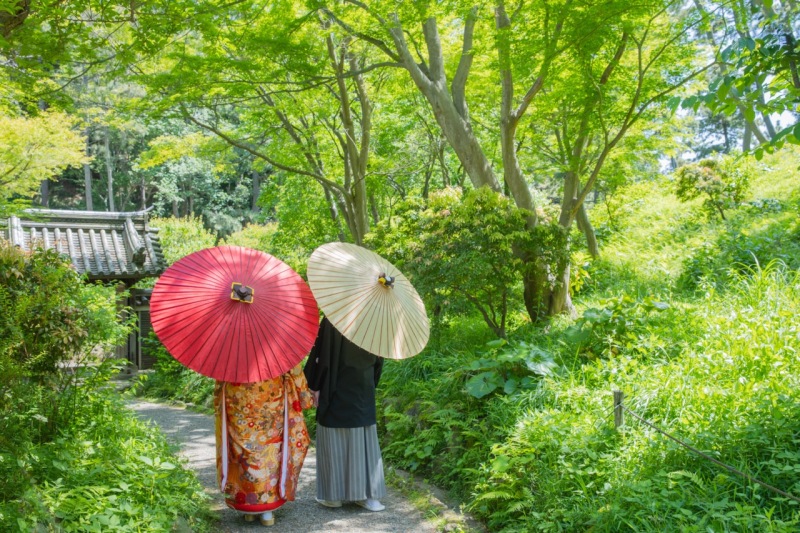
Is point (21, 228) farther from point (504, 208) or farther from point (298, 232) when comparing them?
point (504, 208)

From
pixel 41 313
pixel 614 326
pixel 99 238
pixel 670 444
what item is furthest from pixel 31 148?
pixel 670 444

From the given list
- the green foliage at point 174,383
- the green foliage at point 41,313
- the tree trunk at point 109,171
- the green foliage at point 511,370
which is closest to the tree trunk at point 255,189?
the tree trunk at point 109,171

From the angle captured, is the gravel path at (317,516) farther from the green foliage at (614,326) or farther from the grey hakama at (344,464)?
the green foliage at (614,326)

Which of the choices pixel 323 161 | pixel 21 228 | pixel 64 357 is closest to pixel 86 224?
pixel 21 228

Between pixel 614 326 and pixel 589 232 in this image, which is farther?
pixel 589 232

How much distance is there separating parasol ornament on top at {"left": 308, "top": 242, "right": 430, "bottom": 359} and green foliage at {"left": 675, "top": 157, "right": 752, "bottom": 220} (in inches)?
412

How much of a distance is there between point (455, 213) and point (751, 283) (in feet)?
11.6

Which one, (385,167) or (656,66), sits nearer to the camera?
(656,66)

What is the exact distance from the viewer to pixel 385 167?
606 inches

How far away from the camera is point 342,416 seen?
546 centimetres

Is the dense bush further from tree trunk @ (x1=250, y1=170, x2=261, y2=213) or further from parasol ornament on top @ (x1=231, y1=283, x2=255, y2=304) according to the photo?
tree trunk @ (x1=250, y1=170, x2=261, y2=213)

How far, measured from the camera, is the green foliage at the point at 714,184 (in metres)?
14.0

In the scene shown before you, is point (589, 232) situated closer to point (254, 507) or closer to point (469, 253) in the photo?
point (469, 253)

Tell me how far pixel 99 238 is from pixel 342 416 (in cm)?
1104
